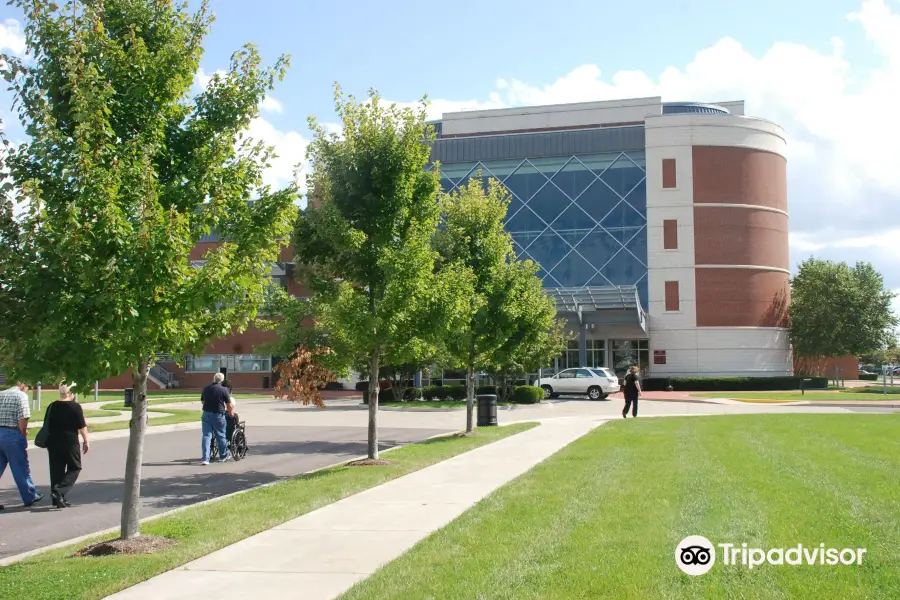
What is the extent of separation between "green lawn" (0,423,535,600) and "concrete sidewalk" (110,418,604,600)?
217mm

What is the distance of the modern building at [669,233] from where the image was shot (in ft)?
174

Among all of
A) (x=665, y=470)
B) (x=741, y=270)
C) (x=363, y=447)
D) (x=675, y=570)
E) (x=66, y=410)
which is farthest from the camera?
(x=741, y=270)

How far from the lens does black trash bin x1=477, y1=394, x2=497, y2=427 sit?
24703mm

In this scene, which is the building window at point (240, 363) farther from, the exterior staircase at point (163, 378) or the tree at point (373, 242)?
the tree at point (373, 242)

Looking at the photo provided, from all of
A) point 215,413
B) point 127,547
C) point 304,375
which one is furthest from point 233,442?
point 127,547

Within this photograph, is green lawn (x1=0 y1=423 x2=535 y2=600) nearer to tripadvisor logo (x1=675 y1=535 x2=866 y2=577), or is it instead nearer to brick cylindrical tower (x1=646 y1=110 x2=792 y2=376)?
tripadvisor logo (x1=675 y1=535 x2=866 y2=577)

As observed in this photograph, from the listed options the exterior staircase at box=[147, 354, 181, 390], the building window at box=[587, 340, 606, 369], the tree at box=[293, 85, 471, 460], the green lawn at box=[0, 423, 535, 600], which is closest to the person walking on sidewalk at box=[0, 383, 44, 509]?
the green lawn at box=[0, 423, 535, 600]

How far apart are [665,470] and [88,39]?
9.67m

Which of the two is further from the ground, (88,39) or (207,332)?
(88,39)

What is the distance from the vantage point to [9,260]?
7070 mm

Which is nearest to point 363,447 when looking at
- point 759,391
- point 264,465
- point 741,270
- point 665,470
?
point 264,465

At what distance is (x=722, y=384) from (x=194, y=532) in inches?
1769

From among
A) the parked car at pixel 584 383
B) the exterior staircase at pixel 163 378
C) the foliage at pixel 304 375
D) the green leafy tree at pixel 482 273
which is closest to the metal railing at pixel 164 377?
the exterior staircase at pixel 163 378

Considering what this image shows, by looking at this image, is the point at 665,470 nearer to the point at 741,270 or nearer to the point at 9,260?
the point at 9,260
